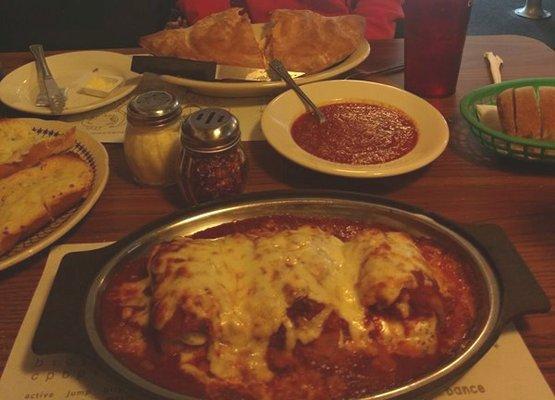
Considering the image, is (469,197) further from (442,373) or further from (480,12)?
(480,12)

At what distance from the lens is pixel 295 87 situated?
1.52 m

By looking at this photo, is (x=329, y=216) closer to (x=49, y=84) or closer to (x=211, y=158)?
(x=211, y=158)

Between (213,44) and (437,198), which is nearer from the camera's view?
(437,198)

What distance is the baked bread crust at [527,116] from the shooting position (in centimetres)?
126

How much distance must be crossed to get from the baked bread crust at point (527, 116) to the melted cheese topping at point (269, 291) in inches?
21.8

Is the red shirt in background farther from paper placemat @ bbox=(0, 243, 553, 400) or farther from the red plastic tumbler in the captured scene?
paper placemat @ bbox=(0, 243, 553, 400)

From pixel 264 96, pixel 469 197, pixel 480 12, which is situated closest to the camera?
pixel 469 197

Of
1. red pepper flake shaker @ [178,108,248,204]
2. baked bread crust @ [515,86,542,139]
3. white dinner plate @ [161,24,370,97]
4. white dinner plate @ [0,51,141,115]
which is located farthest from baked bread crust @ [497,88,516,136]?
white dinner plate @ [0,51,141,115]

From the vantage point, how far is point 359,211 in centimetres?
106

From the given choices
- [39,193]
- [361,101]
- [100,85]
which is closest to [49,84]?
[100,85]

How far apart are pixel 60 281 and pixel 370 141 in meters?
0.81

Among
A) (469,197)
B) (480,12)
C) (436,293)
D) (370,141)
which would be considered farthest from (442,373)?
(480,12)

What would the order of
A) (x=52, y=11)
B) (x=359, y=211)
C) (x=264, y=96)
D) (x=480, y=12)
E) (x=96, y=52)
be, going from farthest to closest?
(x=480, y=12) → (x=52, y=11) → (x=96, y=52) → (x=264, y=96) → (x=359, y=211)

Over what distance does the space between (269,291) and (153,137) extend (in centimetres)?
57
